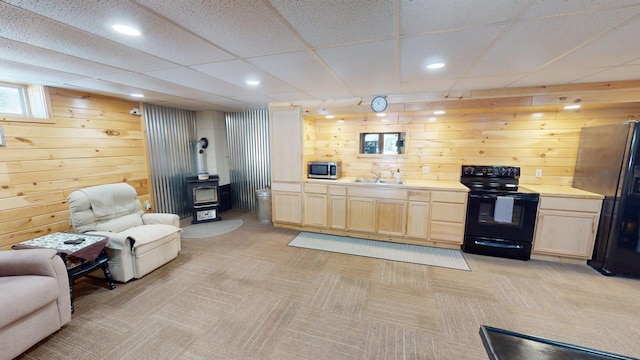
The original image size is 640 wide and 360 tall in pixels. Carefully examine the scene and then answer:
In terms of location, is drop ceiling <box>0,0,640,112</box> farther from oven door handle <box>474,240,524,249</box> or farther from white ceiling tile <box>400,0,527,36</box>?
oven door handle <box>474,240,524,249</box>

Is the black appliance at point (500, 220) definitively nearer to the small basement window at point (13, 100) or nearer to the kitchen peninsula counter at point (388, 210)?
the kitchen peninsula counter at point (388, 210)

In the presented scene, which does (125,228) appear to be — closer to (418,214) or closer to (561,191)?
(418,214)

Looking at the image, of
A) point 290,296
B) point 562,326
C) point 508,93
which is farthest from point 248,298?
point 508,93

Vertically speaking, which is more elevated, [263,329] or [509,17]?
[509,17]

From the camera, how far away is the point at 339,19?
1.39m

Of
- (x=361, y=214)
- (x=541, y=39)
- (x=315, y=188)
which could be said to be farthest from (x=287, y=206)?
(x=541, y=39)

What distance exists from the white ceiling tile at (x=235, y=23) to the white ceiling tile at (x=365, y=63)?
336 mm

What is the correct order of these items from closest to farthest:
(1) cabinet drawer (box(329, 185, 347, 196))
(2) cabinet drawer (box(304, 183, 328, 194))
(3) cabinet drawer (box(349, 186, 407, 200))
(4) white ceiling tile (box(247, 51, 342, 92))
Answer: (4) white ceiling tile (box(247, 51, 342, 92)), (3) cabinet drawer (box(349, 186, 407, 200)), (1) cabinet drawer (box(329, 185, 347, 196)), (2) cabinet drawer (box(304, 183, 328, 194))

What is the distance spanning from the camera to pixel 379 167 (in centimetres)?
445

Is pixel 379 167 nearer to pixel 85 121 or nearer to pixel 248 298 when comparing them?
pixel 248 298

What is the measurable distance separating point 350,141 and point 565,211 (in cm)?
320

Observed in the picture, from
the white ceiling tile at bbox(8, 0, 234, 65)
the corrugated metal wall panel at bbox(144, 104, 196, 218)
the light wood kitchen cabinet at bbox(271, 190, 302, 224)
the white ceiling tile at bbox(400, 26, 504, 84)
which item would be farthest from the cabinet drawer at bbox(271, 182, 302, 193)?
the white ceiling tile at bbox(8, 0, 234, 65)

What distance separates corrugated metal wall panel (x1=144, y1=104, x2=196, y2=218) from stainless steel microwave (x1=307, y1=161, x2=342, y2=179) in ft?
9.06

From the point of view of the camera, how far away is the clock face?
360cm
